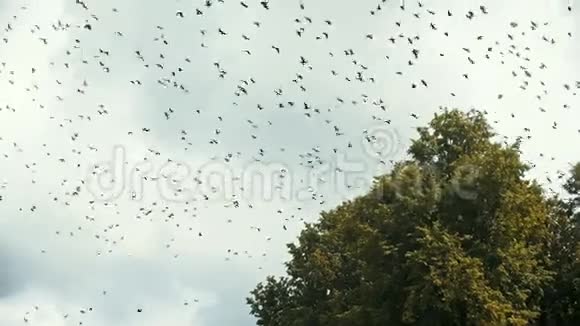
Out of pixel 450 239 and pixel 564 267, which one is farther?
pixel 564 267

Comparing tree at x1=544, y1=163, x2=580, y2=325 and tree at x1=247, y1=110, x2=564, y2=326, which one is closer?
tree at x1=247, y1=110, x2=564, y2=326

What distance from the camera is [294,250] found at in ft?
165

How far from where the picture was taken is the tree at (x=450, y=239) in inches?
1373

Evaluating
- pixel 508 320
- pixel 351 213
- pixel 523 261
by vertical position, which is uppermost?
pixel 351 213

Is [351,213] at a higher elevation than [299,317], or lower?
higher

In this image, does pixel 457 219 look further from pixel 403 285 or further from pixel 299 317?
pixel 299 317

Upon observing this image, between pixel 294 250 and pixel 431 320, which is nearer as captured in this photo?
pixel 431 320

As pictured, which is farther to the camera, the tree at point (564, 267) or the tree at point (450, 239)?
the tree at point (564, 267)

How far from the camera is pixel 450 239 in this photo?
35562mm

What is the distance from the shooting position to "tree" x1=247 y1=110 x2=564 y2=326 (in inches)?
1373

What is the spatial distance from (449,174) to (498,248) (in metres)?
4.65

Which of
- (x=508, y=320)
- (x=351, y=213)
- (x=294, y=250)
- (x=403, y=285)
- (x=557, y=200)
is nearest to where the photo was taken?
(x=508, y=320)

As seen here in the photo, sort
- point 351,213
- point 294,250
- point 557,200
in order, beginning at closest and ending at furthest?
point 351,213 < point 557,200 < point 294,250

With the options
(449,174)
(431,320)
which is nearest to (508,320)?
(431,320)
